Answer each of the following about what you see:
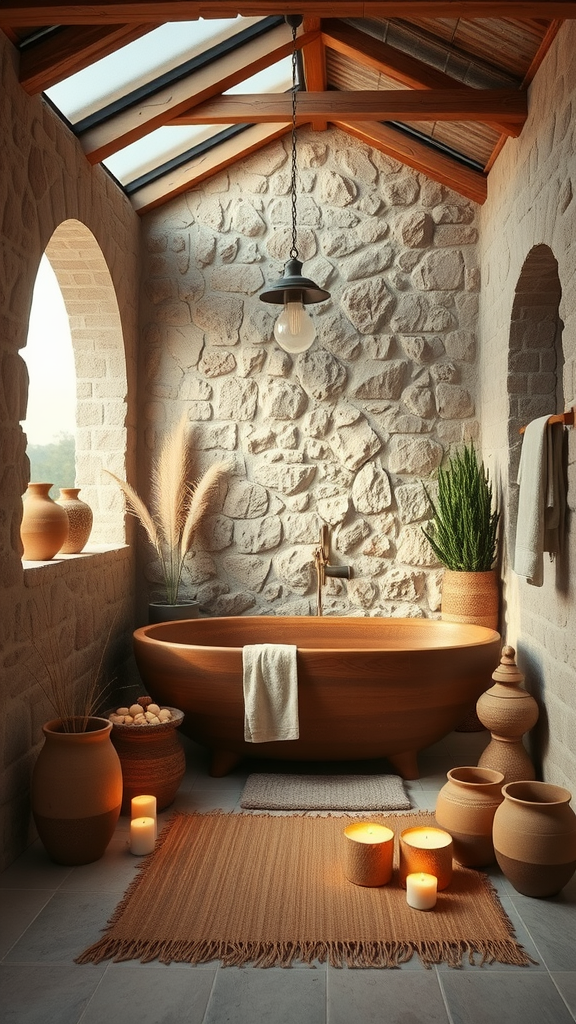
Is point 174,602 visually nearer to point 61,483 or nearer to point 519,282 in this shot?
point 61,483

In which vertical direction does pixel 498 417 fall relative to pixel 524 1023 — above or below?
above

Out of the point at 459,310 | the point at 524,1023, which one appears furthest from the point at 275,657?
the point at 459,310

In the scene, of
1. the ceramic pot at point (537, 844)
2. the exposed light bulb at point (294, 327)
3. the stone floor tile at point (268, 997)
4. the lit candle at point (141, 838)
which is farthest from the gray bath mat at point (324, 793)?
the exposed light bulb at point (294, 327)

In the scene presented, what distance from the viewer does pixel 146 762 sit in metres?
3.19

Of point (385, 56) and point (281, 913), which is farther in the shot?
point (385, 56)

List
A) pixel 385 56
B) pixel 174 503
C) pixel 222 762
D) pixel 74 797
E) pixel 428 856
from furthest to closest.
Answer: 1. pixel 174 503
2. pixel 385 56
3. pixel 222 762
4. pixel 74 797
5. pixel 428 856

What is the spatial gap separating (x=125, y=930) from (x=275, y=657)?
1256 mm

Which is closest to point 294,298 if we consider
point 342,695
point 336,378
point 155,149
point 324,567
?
point 336,378

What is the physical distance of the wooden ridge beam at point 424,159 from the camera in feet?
14.7

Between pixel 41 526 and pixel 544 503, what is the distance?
191 centimetres

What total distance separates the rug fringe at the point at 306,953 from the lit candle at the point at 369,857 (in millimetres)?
329

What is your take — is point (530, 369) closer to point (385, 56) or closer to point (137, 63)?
point (385, 56)

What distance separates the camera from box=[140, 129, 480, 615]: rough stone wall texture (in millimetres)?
4781

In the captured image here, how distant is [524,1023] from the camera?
1938 mm
